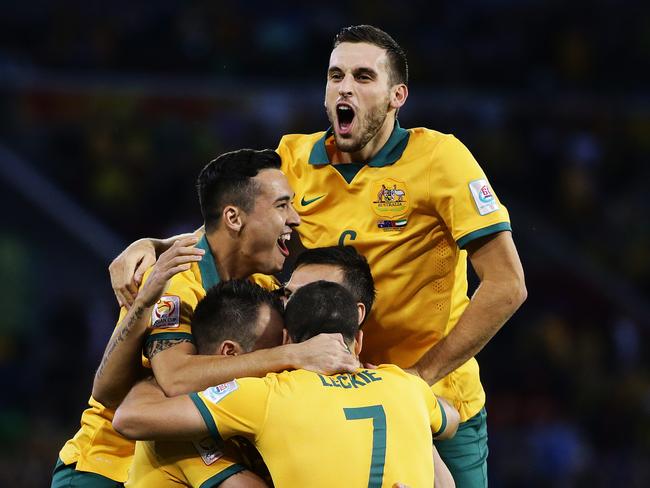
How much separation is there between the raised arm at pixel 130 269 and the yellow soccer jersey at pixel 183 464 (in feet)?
2.44

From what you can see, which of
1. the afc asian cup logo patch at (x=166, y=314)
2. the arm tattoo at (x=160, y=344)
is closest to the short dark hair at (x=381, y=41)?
the afc asian cup logo patch at (x=166, y=314)

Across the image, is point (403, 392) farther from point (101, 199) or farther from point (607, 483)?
point (101, 199)

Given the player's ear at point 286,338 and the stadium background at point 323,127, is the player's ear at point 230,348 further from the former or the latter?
the stadium background at point 323,127

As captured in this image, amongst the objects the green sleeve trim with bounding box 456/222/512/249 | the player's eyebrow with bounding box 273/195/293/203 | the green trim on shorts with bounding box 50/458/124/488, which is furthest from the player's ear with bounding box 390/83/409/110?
the green trim on shorts with bounding box 50/458/124/488

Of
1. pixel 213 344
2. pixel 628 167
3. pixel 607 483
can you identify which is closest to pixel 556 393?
pixel 607 483

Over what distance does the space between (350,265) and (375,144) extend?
68 cm

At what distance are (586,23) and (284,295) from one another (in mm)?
13454

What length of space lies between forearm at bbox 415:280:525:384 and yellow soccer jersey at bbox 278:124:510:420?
9.9 inches

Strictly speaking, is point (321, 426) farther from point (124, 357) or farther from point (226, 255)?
point (226, 255)

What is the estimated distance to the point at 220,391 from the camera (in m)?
4.02

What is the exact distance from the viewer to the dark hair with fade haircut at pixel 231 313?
4.35 m

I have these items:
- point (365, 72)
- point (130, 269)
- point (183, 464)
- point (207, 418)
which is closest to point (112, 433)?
point (130, 269)

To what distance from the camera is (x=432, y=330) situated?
5230mm

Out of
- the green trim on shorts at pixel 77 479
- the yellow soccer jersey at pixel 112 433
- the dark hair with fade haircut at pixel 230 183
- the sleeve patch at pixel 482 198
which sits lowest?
the green trim on shorts at pixel 77 479
